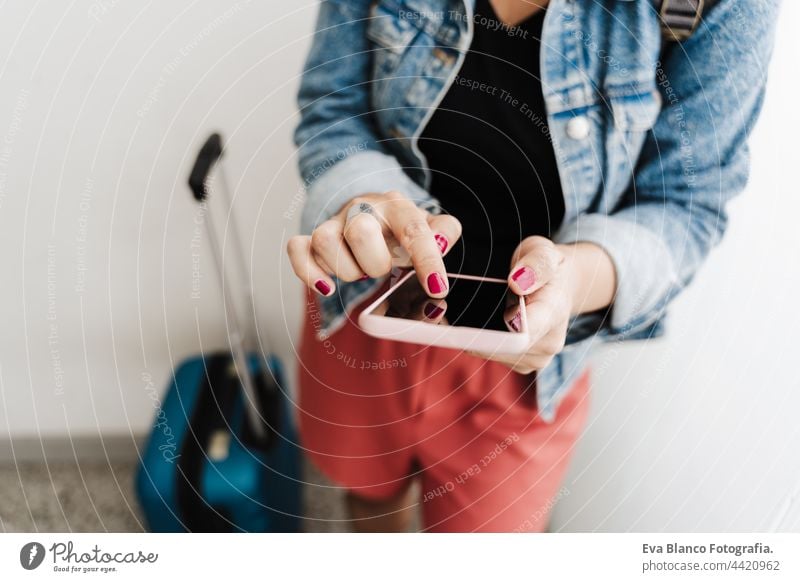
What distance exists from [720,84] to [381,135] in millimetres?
190

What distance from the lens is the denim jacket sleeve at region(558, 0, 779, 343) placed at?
0.28 metres

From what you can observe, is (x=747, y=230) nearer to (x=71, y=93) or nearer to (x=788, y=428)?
(x=788, y=428)

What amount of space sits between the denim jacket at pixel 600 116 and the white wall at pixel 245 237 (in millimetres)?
41

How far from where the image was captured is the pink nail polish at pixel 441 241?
298 mm

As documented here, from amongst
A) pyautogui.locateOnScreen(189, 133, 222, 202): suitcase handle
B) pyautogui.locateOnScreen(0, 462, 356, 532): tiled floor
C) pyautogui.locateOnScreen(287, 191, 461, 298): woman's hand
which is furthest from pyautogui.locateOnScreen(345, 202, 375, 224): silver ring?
pyautogui.locateOnScreen(0, 462, 356, 532): tiled floor

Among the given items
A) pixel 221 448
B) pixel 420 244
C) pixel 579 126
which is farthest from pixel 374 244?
pixel 221 448

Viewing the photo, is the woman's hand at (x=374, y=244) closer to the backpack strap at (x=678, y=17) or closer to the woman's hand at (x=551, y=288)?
the woman's hand at (x=551, y=288)

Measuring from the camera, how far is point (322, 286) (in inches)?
11.4

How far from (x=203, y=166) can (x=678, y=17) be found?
0.93 feet

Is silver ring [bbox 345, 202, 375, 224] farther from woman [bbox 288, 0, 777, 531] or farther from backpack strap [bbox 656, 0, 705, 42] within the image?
backpack strap [bbox 656, 0, 705, 42]

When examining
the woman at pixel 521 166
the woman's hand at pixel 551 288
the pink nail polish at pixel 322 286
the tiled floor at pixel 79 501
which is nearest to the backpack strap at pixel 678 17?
the woman at pixel 521 166

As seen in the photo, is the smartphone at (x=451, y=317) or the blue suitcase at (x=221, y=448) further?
the blue suitcase at (x=221, y=448)

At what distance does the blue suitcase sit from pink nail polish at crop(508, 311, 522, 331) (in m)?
0.21

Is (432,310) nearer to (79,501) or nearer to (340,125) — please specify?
(340,125)
